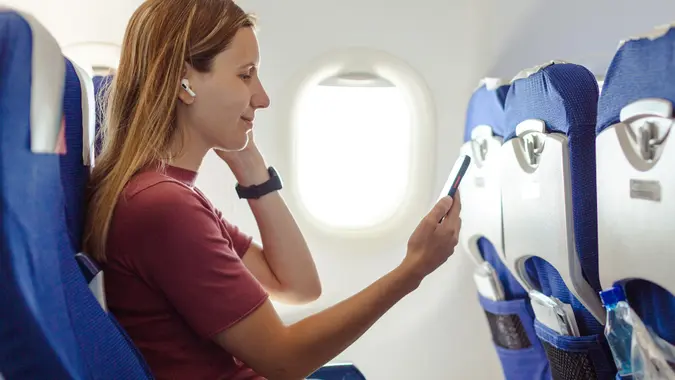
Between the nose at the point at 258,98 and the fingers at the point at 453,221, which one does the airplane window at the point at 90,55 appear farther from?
the fingers at the point at 453,221

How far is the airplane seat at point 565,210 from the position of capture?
5.02 feet

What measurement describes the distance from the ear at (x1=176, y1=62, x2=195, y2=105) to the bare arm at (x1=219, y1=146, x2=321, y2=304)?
446 mm

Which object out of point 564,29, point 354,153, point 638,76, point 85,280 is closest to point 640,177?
point 638,76

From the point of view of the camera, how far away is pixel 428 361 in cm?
273

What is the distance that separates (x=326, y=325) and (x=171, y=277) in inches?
11.0

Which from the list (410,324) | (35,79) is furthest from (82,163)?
(410,324)

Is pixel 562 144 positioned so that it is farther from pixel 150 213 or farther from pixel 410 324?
pixel 410 324

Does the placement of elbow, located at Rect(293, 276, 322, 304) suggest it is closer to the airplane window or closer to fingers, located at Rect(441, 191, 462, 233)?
fingers, located at Rect(441, 191, 462, 233)

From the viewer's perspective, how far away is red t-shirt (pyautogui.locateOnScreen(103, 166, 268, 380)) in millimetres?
1129

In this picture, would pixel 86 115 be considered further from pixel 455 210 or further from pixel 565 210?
pixel 565 210

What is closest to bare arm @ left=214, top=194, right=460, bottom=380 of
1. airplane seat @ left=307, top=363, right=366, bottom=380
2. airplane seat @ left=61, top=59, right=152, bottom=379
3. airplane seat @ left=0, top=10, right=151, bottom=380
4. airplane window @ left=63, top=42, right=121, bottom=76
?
airplane seat @ left=61, top=59, right=152, bottom=379

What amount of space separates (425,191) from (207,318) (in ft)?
5.13

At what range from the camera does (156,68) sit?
1.26 meters

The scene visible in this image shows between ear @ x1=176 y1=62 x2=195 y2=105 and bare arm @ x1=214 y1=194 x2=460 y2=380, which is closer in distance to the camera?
bare arm @ x1=214 y1=194 x2=460 y2=380
